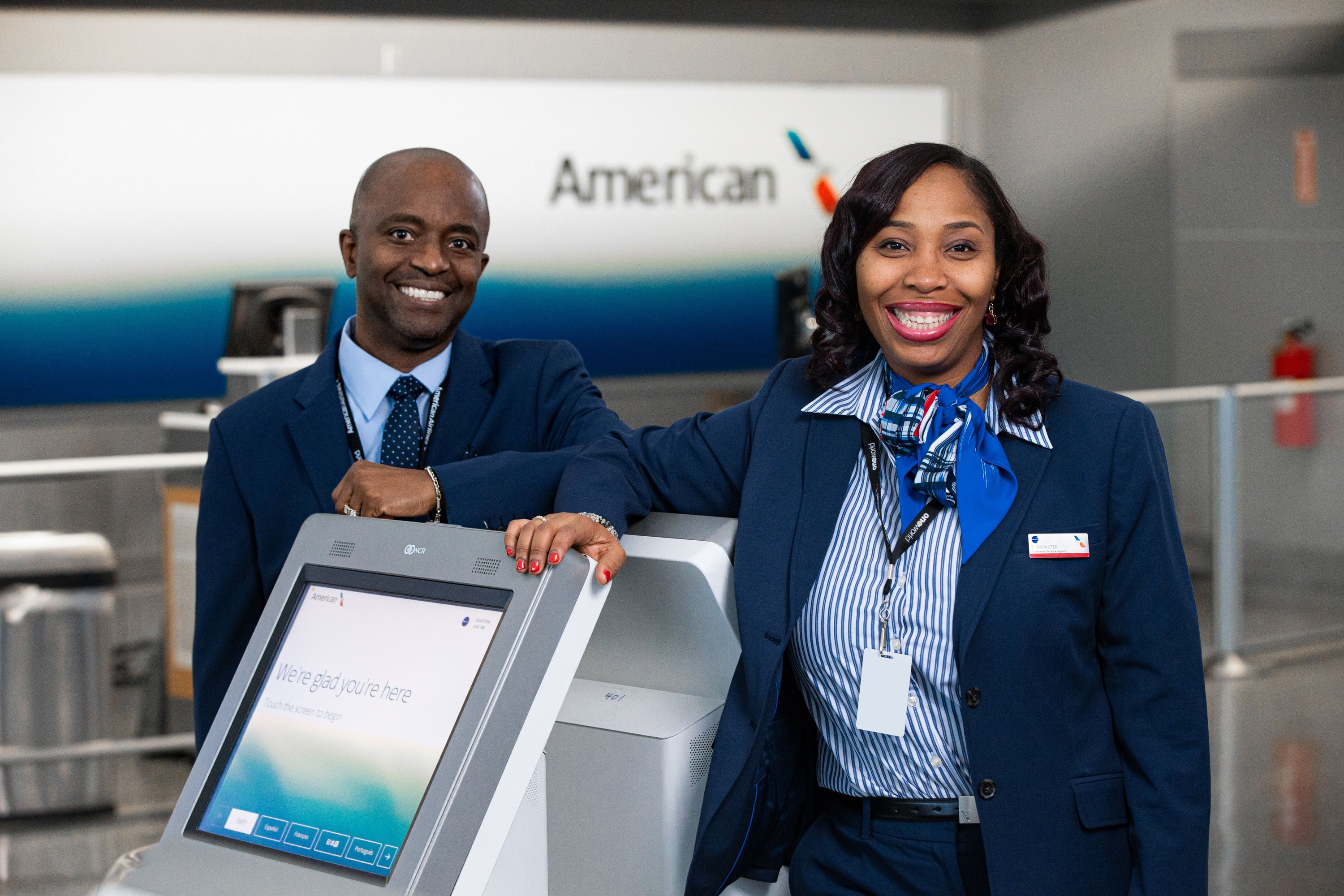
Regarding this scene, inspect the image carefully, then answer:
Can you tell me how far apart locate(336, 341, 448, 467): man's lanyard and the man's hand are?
0.14m

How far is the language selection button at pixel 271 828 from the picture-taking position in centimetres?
137

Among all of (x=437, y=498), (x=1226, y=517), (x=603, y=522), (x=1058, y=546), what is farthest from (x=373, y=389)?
(x=1226, y=517)

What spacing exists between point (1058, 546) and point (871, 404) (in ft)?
0.99

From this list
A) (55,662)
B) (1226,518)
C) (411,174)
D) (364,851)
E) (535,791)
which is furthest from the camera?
(1226,518)

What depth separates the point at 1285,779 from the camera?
4305 millimetres

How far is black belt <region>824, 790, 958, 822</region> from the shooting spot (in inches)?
60.8

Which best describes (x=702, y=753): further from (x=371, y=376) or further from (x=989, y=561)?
(x=371, y=376)

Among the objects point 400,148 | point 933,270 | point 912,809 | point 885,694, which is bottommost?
point 912,809

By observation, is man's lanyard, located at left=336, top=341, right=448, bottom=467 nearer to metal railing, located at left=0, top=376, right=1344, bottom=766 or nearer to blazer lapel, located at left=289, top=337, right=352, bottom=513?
blazer lapel, located at left=289, top=337, right=352, bottom=513

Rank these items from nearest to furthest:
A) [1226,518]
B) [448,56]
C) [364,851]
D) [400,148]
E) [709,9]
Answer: [364,851] < [1226,518] < [400,148] < [448,56] < [709,9]

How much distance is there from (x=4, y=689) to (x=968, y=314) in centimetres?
367

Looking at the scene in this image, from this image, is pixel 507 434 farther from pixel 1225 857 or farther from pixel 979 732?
pixel 1225 857

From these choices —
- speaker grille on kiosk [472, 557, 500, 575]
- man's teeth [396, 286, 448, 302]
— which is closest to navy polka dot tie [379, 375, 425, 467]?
man's teeth [396, 286, 448, 302]

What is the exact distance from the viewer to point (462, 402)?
1879 mm
